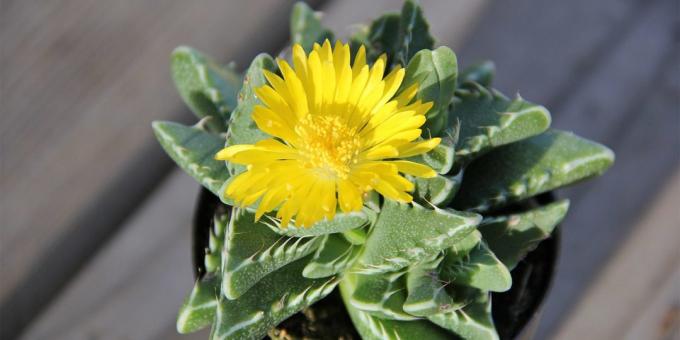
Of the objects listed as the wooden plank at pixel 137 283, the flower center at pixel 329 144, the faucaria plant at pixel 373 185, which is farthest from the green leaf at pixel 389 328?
the wooden plank at pixel 137 283

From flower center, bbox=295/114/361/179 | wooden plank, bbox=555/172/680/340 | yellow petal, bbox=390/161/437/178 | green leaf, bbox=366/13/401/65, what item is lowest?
wooden plank, bbox=555/172/680/340

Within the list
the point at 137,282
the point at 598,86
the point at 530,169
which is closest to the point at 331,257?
the point at 530,169

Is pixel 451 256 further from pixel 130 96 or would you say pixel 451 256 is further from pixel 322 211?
pixel 130 96

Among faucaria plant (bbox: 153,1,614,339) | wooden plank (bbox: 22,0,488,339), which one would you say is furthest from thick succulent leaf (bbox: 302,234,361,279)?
wooden plank (bbox: 22,0,488,339)

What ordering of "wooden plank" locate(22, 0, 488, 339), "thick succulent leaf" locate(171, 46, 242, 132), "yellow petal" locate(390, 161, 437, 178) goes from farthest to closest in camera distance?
"wooden plank" locate(22, 0, 488, 339) < "thick succulent leaf" locate(171, 46, 242, 132) < "yellow petal" locate(390, 161, 437, 178)

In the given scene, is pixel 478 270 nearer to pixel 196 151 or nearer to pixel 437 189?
pixel 437 189

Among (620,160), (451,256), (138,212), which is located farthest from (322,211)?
(620,160)

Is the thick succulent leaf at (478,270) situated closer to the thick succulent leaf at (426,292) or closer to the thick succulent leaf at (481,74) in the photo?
the thick succulent leaf at (426,292)

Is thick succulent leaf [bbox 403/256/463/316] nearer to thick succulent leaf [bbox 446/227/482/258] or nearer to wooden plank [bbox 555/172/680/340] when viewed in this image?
thick succulent leaf [bbox 446/227/482/258]
